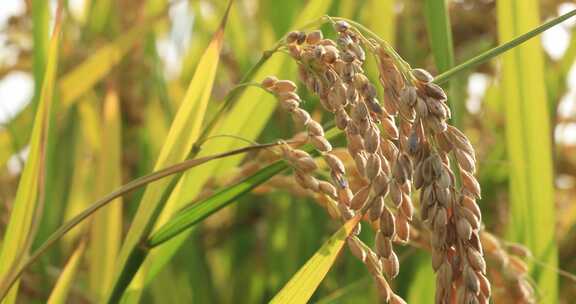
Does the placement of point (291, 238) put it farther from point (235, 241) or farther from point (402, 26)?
point (402, 26)

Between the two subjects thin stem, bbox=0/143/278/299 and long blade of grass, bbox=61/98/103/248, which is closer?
thin stem, bbox=0/143/278/299

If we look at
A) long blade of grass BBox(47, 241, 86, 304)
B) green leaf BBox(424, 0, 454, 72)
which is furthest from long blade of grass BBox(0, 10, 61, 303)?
green leaf BBox(424, 0, 454, 72)

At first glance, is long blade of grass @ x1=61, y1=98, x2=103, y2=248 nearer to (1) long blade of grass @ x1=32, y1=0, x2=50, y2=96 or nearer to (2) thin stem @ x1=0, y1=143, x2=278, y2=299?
(1) long blade of grass @ x1=32, y1=0, x2=50, y2=96

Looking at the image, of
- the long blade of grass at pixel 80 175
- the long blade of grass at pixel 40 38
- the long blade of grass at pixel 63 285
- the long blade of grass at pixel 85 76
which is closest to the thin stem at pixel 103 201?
the long blade of grass at pixel 63 285

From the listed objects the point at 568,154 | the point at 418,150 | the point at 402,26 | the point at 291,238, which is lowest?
the point at 568,154

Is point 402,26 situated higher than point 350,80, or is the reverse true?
point 350,80

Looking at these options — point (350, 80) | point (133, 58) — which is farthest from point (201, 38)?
point (350, 80)

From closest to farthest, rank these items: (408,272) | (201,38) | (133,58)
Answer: (408,272) → (133,58) → (201,38)

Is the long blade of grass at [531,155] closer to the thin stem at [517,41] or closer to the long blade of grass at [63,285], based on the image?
the thin stem at [517,41]
